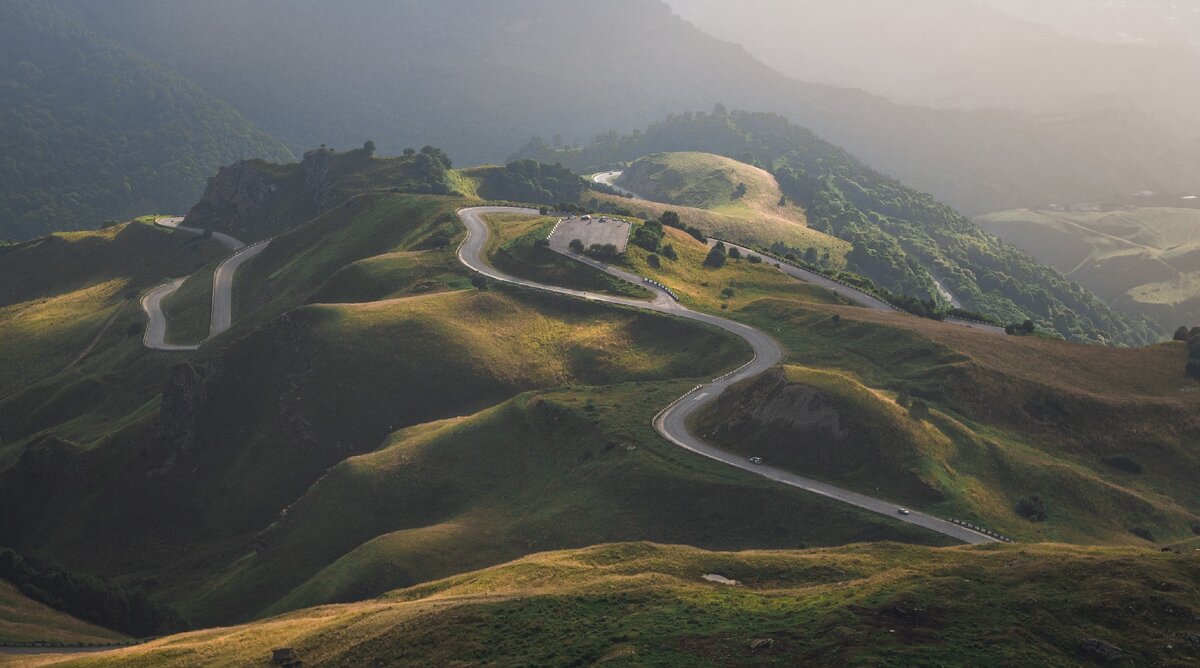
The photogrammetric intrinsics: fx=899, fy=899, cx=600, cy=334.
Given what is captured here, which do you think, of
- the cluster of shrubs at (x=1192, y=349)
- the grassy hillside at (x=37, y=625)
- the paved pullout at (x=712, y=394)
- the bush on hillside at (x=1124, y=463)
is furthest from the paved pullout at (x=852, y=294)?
the grassy hillside at (x=37, y=625)

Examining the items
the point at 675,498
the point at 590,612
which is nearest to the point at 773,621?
the point at 590,612

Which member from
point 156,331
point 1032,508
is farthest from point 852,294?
point 156,331

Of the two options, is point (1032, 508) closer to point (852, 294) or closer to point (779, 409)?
point (779, 409)

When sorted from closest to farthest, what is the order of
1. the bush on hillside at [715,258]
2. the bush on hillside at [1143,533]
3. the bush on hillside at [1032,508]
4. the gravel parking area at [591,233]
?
the bush on hillside at [1032,508] → the bush on hillside at [1143,533] → the gravel parking area at [591,233] → the bush on hillside at [715,258]

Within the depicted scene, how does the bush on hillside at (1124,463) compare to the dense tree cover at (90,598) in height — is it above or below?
above

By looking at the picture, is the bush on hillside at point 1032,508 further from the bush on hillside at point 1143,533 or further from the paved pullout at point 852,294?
the paved pullout at point 852,294

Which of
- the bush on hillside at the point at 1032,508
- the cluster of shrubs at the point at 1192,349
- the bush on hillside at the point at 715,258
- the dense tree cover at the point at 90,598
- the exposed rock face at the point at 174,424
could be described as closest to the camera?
the bush on hillside at the point at 1032,508

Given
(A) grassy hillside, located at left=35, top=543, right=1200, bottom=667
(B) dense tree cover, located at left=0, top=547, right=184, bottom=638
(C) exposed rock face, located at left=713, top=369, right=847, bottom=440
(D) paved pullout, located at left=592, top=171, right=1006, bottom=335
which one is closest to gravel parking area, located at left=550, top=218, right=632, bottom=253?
(D) paved pullout, located at left=592, top=171, right=1006, bottom=335
